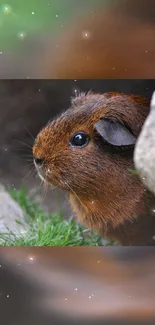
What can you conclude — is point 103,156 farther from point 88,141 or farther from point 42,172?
point 42,172

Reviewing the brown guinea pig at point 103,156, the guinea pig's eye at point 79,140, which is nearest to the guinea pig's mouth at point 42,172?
the brown guinea pig at point 103,156

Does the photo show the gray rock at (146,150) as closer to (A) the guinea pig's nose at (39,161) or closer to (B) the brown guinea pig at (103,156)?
(B) the brown guinea pig at (103,156)

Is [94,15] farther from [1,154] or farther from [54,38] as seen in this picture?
[1,154]

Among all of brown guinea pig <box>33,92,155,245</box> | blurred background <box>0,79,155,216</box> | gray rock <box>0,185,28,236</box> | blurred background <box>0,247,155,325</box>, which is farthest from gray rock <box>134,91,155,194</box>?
gray rock <box>0,185,28,236</box>

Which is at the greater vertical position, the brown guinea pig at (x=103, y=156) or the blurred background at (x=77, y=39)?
the blurred background at (x=77, y=39)

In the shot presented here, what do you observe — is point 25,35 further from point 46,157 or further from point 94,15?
point 46,157

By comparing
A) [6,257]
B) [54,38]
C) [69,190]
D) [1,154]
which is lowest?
[6,257]

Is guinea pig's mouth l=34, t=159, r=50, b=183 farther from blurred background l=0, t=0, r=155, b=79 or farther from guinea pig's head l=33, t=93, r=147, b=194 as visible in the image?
blurred background l=0, t=0, r=155, b=79

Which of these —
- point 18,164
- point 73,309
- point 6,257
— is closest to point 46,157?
point 18,164

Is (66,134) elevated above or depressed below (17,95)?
below
